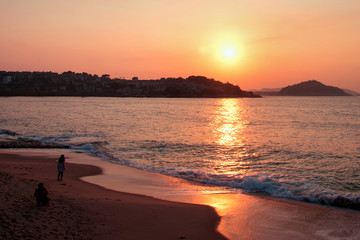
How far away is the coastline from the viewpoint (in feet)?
35.7

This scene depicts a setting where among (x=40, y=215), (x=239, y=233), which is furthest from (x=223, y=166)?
(x=40, y=215)

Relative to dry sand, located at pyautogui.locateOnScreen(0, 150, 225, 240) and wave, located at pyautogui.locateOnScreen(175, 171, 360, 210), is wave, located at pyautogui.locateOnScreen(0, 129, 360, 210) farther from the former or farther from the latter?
dry sand, located at pyautogui.locateOnScreen(0, 150, 225, 240)

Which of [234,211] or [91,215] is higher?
[91,215]

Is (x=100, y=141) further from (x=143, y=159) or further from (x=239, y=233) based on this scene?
(x=239, y=233)

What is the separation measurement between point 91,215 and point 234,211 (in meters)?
5.63

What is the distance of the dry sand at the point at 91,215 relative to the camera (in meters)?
9.48

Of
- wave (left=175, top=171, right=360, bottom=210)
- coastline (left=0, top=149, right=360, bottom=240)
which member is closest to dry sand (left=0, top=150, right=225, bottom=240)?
coastline (left=0, top=149, right=360, bottom=240)

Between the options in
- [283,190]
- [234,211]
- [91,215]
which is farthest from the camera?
[283,190]

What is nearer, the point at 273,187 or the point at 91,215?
the point at 91,215

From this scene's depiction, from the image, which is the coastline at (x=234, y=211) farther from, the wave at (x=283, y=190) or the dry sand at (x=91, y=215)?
the wave at (x=283, y=190)

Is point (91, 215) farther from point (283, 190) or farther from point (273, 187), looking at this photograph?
point (283, 190)

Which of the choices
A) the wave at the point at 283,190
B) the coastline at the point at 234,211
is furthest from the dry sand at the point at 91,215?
the wave at the point at 283,190

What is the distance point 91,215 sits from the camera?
1119 centimetres

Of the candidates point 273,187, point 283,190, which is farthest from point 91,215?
point 283,190
